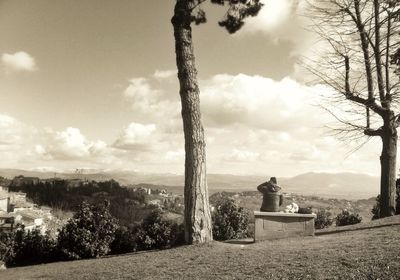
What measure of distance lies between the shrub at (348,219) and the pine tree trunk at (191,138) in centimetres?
1107

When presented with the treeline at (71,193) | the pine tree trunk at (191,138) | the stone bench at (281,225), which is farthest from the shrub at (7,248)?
the treeline at (71,193)

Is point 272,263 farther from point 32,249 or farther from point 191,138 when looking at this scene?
point 32,249

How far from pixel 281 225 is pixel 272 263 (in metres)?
4.54

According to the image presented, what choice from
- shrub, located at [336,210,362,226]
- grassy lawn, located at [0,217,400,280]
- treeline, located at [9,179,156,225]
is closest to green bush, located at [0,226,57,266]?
grassy lawn, located at [0,217,400,280]

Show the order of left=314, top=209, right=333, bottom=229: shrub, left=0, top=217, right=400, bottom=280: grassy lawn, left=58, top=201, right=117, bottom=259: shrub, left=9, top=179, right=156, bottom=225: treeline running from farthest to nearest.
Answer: left=9, top=179, right=156, bottom=225: treeline → left=314, top=209, right=333, bottom=229: shrub → left=58, top=201, right=117, bottom=259: shrub → left=0, top=217, right=400, bottom=280: grassy lawn

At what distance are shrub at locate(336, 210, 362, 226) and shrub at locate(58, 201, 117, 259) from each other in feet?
41.3

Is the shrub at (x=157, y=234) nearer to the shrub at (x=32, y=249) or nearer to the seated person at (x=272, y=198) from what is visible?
the shrub at (x=32, y=249)

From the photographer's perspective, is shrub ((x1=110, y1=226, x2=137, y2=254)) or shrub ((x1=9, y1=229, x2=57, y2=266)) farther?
shrub ((x1=9, y1=229, x2=57, y2=266))

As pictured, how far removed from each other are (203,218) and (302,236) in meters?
3.73

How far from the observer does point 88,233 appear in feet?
54.5

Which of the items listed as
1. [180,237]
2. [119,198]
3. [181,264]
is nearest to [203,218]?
[181,264]

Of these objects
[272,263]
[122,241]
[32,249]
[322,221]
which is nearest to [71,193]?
[32,249]

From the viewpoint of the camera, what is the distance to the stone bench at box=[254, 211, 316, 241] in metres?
11.9

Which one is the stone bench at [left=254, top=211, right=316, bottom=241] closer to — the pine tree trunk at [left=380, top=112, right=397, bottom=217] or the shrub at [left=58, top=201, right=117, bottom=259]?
the pine tree trunk at [left=380, top=112, right=397, bottom=217]
